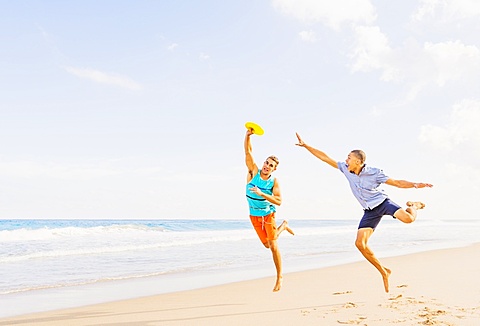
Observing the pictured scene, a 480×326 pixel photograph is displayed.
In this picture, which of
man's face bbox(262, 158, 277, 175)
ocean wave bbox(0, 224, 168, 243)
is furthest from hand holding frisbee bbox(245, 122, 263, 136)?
ocean wave bbox(0, 224, 168, 243)

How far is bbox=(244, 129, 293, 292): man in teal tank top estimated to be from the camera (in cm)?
703

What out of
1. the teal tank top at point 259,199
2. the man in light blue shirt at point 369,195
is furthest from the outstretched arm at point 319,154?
the teal tank top at point 259,199

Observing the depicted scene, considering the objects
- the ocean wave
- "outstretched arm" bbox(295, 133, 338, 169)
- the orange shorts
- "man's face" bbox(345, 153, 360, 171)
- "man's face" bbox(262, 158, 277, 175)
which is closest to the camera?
"man's face" bbox(345, 153, 360, 171)

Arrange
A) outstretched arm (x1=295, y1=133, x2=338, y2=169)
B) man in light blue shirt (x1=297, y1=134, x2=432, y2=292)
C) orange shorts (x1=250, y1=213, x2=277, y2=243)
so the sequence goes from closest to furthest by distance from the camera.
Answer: man in light blue shirt (x1=297, y1=134, x2=432, y2=292) < outstretched arm (x1=295, y1=133, x2=338, y2=169) < orange shorts (x1=250, y1=213, x2=277, y2=243)

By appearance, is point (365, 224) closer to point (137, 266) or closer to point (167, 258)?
point (137, 266)

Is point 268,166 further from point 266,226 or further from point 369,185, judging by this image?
point 369,185

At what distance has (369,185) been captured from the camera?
6.52m

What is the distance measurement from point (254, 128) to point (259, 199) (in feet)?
3.51

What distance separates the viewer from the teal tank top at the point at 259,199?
7031 mm

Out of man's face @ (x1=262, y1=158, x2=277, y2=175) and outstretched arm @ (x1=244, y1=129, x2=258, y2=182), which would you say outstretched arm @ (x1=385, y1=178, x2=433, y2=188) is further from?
outstretched arm @ (x1=244, y1=129, x2=258, y2=182)

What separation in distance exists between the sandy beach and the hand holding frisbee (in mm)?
2406

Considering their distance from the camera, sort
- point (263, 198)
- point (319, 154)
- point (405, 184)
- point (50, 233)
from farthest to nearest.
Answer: point (50, 233) → point (263, 198) → point (319, 154) → point (405, 184)

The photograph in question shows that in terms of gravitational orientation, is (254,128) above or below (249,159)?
above

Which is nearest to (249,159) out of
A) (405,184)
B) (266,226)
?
(266,226)
